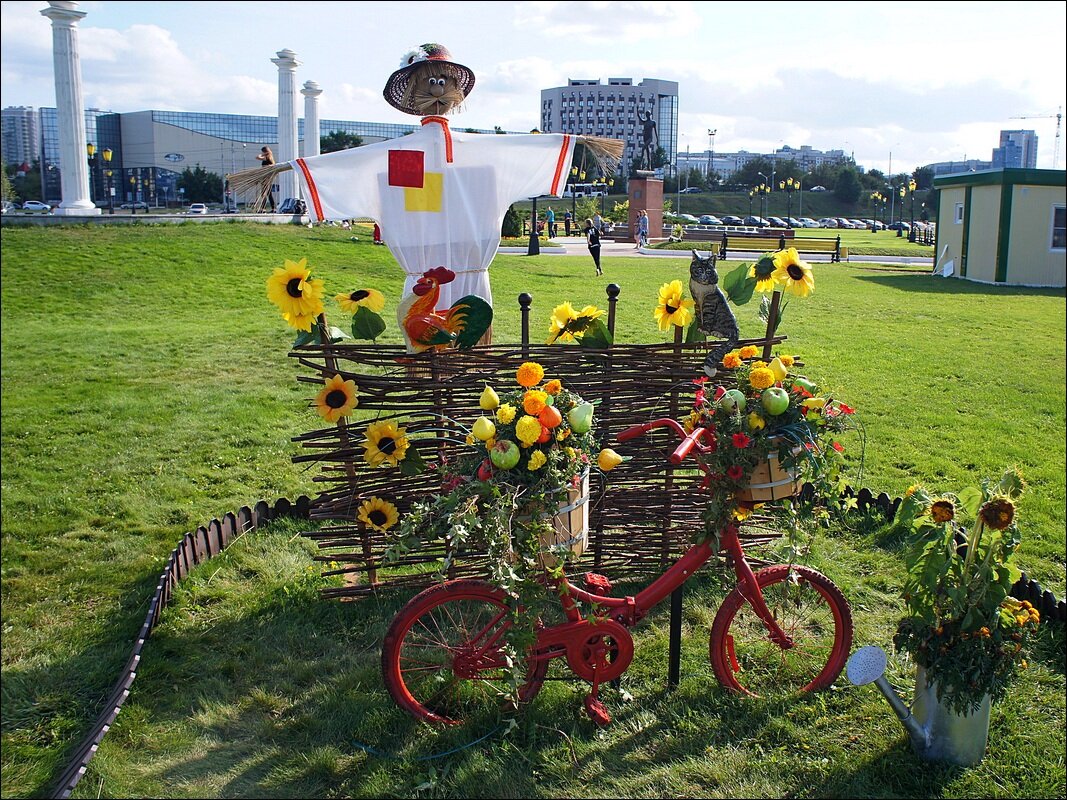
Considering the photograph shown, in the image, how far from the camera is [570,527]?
303 cm

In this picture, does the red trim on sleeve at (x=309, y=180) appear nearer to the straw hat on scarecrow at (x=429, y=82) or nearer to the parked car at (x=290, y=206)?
the straw hat on scarecrow at (x=429, y=82)

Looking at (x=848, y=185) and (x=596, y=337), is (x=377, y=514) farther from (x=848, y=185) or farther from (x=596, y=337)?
(x=848, y=185)

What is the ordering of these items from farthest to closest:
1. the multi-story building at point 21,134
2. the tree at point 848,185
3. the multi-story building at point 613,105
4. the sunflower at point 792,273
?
the multi-story building at point 21,134 < the tree at point 848,185 < the multi-story building at point 613,105 < the sunflower at point 792,273

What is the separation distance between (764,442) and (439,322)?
145cm

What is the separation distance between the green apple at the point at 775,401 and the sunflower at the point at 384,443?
1485 mm

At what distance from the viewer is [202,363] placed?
9281 mm

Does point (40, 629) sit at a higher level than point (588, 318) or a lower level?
lower

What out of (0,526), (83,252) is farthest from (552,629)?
(83,252)

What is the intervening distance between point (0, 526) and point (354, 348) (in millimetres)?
→ 2792

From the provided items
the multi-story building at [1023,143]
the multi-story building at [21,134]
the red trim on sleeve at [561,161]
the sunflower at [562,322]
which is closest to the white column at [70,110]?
the multi-story building at [1023,143]

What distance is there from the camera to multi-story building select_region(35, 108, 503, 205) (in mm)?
79750

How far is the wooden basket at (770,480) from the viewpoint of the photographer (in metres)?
3.07

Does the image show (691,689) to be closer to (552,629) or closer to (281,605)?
(552,629)

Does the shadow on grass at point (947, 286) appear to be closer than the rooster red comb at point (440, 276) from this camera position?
No
